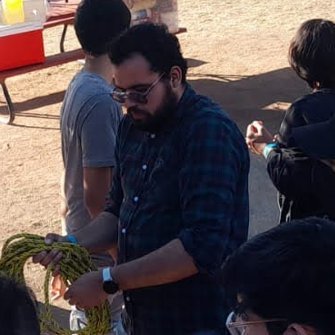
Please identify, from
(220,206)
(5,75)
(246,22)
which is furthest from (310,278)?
(246,22)

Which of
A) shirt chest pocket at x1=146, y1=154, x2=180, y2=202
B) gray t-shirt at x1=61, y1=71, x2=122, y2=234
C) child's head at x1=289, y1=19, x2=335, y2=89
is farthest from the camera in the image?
child's head at x1=289, y1=19, x2=335, y2=89

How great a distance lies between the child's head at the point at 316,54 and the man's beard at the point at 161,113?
1085mm

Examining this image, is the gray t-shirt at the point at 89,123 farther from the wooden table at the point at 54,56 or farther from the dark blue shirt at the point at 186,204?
the wooden table at the point at 54,56

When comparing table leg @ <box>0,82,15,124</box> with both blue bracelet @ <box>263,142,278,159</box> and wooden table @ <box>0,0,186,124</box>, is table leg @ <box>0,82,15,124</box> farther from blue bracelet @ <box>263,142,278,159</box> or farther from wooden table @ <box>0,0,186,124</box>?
blue bracelet @ <box>263,142,278,159</box>

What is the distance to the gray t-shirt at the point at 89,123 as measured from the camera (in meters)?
4.11

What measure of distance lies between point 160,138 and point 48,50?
8395mm

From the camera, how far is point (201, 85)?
1024 cm

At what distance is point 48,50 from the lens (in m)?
11.6

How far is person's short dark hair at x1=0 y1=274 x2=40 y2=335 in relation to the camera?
2.06m

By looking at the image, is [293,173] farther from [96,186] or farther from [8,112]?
[8,112]

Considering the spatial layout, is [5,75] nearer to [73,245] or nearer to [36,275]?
[36,275]

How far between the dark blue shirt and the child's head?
3.33 ft

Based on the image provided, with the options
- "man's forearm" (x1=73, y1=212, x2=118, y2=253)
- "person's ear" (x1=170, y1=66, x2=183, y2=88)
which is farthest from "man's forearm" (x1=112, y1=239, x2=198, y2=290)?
"person's ear" (x1=170, y1=66, x2=183, y2=88)

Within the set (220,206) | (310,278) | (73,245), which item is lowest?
(73,245)
